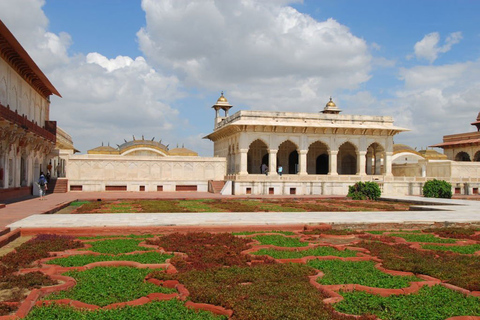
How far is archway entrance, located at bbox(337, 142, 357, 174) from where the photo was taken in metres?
36.5

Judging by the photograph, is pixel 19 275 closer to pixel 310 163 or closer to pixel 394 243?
pixel 394 243

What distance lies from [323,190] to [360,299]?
78.5ft

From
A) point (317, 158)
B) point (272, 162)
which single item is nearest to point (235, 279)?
point (272, 162)

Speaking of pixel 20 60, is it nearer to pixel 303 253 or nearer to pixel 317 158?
pixel 303 253

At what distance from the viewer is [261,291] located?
4906 millimetres

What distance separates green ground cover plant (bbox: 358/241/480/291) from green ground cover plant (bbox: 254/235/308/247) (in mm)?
1127

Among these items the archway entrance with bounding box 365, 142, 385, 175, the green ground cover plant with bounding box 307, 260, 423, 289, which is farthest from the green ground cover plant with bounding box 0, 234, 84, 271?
the archway entrance with bounding box 365, 142, 385, 175

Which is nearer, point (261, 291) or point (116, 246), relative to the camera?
point (261, 291)

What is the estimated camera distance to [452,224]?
10.8 metres

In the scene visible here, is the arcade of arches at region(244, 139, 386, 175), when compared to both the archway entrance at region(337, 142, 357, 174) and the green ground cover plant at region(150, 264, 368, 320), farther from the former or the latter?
the green ground cover plant at region(150, 264, 368, 320)

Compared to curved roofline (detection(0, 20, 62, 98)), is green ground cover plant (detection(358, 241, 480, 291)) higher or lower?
lower

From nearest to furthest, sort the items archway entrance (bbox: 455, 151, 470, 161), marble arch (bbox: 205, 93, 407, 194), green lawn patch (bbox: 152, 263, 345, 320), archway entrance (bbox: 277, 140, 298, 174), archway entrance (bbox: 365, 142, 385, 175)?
green lawn patch (bbox: 152, 263, 345, 320) → marble arch (bbox: 205, 93, 407, 194) → archway entrance (bbox: 365, 142, 385, 175) → archway entrance (bbox: 277, 140, 298, 174) → archway entrance (bbox: 455, 151, 470, 161)

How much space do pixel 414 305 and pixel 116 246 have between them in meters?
4.77

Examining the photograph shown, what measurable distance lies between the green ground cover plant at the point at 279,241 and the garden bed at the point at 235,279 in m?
0.04
